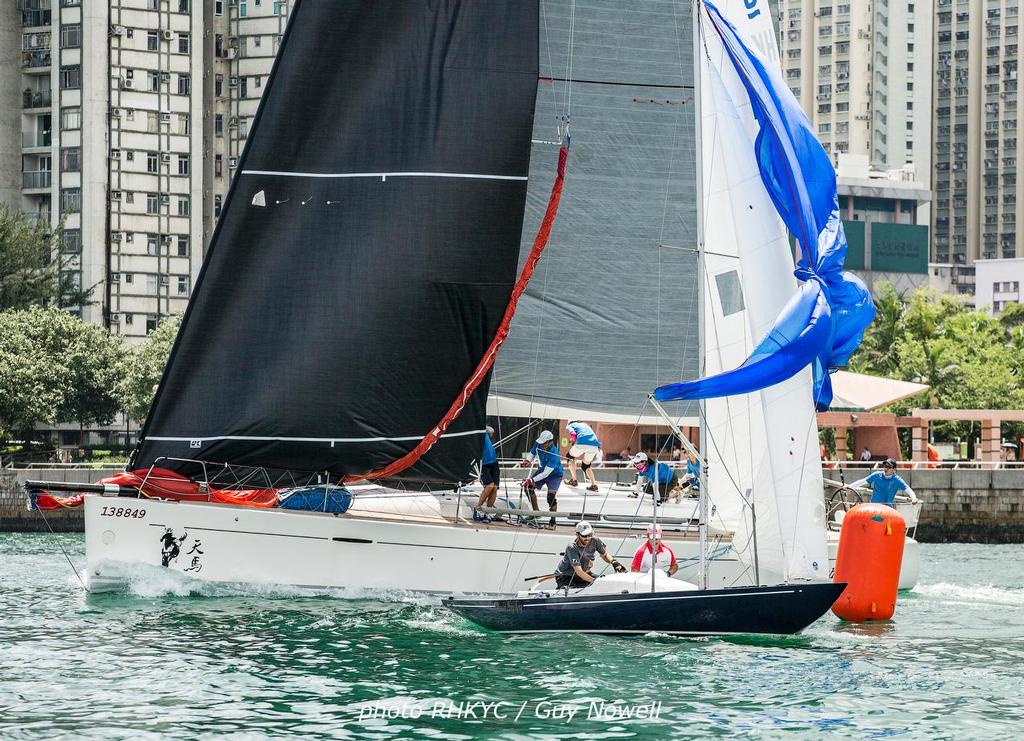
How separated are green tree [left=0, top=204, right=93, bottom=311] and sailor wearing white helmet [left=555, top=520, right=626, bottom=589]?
54012 mm

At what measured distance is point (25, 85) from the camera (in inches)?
3263

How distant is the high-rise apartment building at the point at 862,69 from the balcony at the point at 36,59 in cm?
8536

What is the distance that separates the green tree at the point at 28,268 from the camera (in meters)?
70.8

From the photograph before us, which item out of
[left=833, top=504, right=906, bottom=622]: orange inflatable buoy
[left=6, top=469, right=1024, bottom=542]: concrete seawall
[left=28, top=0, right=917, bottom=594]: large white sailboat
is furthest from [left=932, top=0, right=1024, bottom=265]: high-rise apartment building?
[left=833, top=504, right=906, bottom=622]: orange inflatable buoy

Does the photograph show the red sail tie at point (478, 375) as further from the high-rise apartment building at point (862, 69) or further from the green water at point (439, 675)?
the high-rise apartment building at point (862, 69)

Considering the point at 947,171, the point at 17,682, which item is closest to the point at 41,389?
the point at 17,682

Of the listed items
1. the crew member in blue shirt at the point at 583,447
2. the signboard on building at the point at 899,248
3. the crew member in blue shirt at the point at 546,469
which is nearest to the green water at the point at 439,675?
the crew member in blue shirt at the point at 546,469

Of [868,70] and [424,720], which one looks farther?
[868,70]

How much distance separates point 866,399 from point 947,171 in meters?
135

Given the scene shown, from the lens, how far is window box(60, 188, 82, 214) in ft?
263

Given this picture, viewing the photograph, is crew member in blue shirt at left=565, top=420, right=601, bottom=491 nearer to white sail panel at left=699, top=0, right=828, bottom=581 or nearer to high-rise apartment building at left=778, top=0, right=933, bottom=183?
white sail panel at left=699, top=0, right=828, bottom=581

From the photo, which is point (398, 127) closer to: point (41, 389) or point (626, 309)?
point (626, 309)

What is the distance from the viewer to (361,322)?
76.5 ft

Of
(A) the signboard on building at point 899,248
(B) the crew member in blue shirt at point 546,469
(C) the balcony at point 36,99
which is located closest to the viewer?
(B) the crew member in blue shirt at point 546,469
